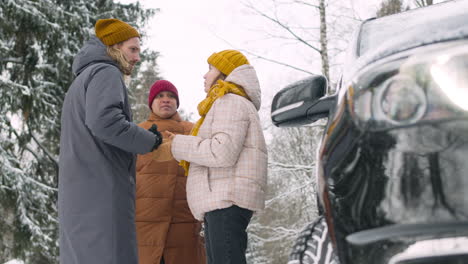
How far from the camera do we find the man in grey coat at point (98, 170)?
2.74 metres

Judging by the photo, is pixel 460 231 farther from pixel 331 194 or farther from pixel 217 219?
pixel 217 219

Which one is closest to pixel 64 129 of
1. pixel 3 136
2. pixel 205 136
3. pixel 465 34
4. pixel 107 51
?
pixel 107 51

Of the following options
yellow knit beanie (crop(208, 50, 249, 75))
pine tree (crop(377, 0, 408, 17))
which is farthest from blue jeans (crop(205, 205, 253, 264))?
pine tree (crop(377, 0, 408, 17))

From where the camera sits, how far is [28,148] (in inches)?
452

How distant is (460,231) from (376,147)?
25 centimetres

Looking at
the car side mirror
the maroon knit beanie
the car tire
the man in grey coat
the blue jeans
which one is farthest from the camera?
the maroon knit beanie

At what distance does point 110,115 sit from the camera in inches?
109

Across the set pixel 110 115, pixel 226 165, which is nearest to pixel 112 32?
pixel 110 115

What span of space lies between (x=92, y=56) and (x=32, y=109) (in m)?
8.57

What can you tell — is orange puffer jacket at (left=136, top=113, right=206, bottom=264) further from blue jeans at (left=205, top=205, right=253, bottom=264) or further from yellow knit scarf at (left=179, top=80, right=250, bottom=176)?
blue jeans at (left=205, top=205, right=253, bottom=264)

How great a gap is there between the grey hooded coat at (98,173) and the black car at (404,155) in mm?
1619

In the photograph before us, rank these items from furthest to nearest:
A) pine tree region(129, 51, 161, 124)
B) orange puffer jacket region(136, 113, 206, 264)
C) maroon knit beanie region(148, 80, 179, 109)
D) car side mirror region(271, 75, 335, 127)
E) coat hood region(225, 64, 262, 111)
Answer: pine tree region(129, 51, 161, 124) → maroon knit beanie region(148, 80, 179, 109) → orange puffer jacket region(136, 113, 206, 264) → coat hood region(225, 64, 262, 111) → car side mirror region(271, 75, 335, 127)

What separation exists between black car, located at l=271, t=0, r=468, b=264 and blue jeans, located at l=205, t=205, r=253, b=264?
4.95ft

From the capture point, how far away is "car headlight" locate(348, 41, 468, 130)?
1.20 metres
